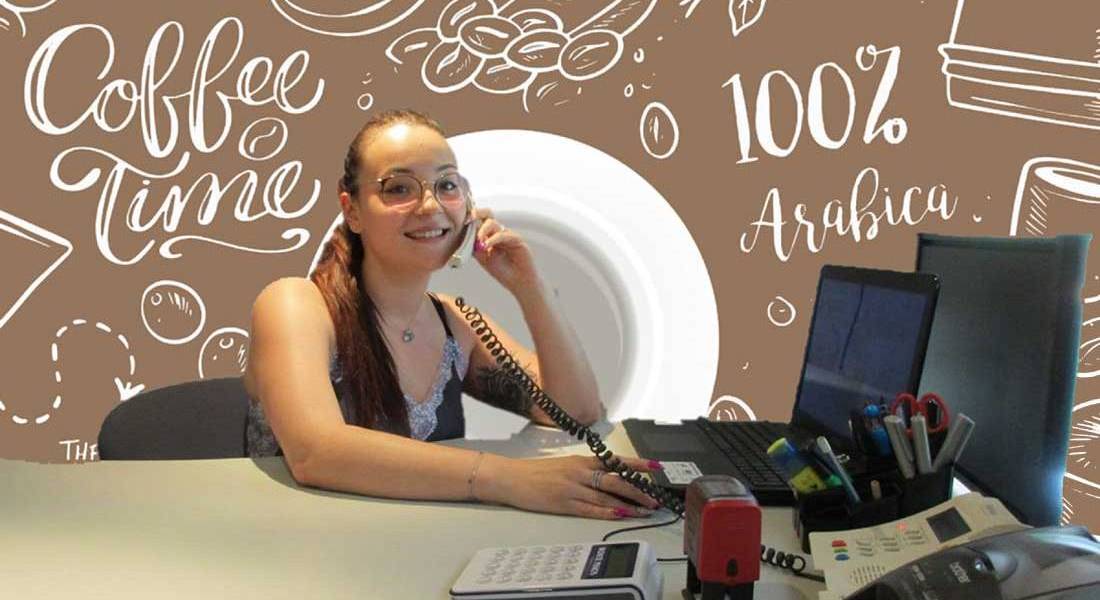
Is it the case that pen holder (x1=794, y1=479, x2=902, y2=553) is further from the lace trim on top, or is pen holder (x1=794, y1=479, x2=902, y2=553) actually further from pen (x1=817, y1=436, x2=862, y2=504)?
the lace trim on top

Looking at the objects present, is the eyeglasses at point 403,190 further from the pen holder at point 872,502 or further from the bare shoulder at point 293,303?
the pen holder at point 872,502

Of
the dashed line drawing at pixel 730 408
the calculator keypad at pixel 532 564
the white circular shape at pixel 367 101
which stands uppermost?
the white circular shape at pixel 367 101

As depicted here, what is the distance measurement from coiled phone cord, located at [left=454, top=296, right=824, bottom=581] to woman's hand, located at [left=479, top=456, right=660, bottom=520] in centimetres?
2

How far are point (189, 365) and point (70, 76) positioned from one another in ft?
2.96

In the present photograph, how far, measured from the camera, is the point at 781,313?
2.88 metres

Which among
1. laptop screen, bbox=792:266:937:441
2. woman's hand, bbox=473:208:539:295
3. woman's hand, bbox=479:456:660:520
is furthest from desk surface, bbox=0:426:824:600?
woman's hand, bbox=473:208:539:295

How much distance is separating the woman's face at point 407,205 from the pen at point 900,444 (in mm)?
1032

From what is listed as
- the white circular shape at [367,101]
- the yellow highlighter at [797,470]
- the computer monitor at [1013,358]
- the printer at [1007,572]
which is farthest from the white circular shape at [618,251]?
the printer at [1007,572]

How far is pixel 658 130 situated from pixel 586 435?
120cm

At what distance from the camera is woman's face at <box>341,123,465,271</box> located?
6.48ft

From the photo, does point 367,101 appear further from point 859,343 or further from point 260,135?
point 859,343

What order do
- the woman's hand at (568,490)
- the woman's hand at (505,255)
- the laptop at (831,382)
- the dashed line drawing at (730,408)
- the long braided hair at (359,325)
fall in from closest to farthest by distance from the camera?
the woman's hand at (568,490) < the laptop at (831,382) < the long braided hair at (359,325) < the woman's hand at (505,255) < the dashed line drawing at (730,408)

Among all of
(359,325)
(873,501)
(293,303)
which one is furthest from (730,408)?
(873,501)

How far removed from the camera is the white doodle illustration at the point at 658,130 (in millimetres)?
2814
